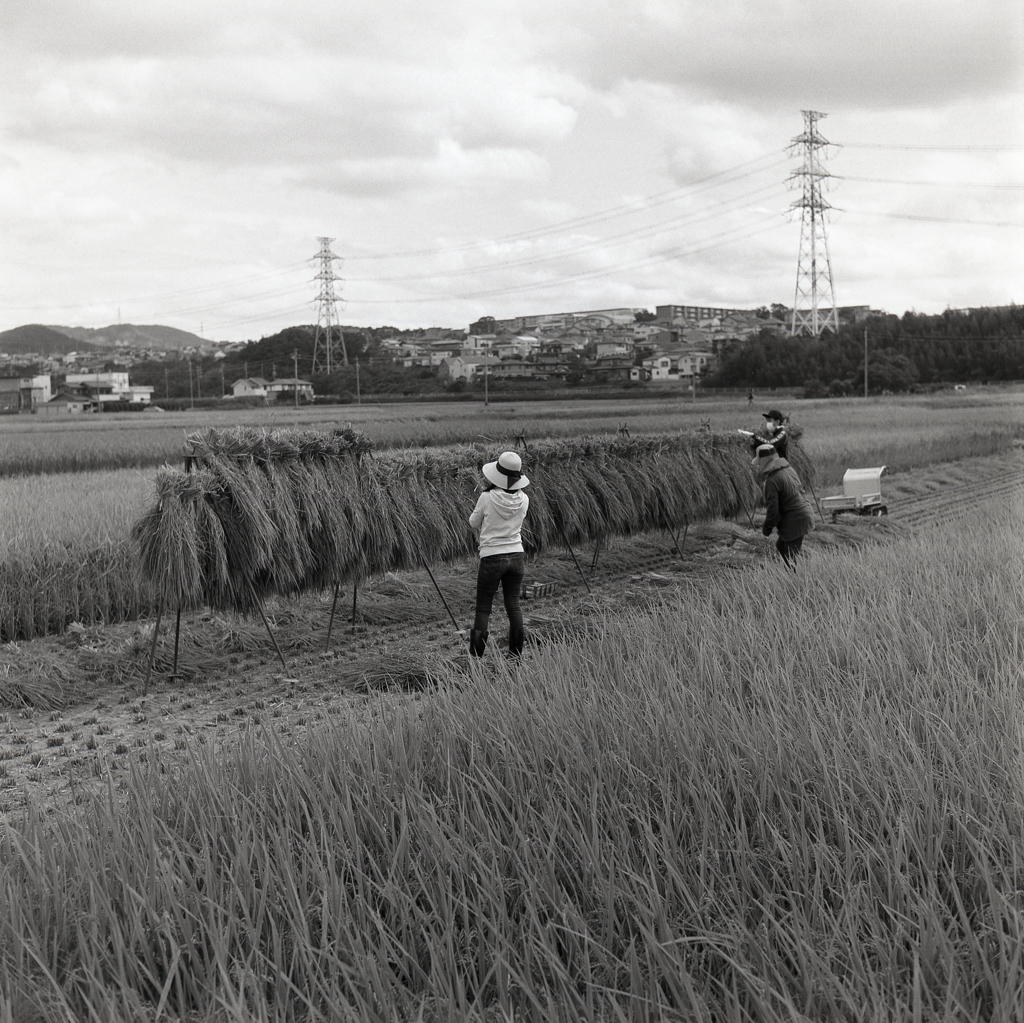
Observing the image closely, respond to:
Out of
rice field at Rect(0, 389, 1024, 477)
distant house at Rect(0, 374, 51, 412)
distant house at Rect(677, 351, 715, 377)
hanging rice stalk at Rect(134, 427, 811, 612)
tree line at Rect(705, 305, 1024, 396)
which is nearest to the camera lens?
hanging rice stalk at Rect(134, 427, 811, 612)

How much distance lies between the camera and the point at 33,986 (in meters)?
2.35

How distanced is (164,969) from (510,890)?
937 mm

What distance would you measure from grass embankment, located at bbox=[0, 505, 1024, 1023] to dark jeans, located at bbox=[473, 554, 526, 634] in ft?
10.2

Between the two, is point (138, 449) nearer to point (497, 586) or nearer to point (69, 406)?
point (497, 586)

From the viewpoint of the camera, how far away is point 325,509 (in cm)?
816

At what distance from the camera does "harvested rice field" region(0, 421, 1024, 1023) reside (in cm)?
225

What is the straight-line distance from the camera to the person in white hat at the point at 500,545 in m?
7.49

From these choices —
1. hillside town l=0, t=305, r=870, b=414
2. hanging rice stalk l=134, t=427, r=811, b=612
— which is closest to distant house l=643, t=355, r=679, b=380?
hillside town l=0, t=305, r=870, b=414

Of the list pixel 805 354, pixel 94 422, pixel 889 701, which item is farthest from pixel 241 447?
pixel 805 354

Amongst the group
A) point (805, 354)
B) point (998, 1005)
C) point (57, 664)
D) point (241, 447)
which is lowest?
point (57, 664)

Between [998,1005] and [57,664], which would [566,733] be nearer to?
[998,1005]

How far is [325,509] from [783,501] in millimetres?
4506

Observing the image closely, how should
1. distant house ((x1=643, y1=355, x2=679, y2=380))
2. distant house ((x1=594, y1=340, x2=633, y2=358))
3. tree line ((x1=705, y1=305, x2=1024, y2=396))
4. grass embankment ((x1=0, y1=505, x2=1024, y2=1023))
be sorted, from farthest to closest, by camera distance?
distant house ((x1=594, y1=340, x2=633, y2=358))
distant house ((x1=643, y1=355, x2=679, y2=380))
tree line ((x1=705, y1=305, x2=1024, y2=396))
grass embankment ((x1=0, y1=505, x2=1024, y2=1023))

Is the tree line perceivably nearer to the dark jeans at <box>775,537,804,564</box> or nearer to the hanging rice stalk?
the hanging rice stalk
